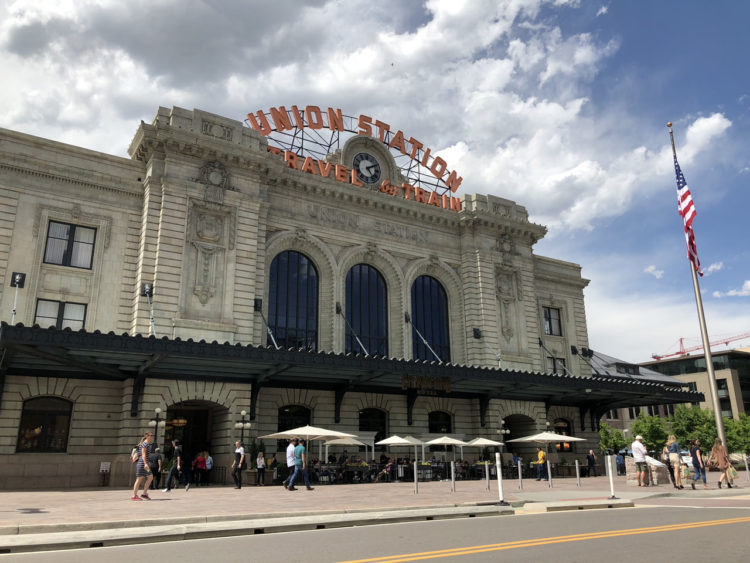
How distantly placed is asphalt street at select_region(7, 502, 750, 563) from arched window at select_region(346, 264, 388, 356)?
79.5 feet

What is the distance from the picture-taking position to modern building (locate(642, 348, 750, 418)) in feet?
317

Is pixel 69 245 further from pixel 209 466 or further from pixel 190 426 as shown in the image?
pixel 209 466

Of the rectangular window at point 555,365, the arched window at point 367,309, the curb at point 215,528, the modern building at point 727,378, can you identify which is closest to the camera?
the curb at point 215,528

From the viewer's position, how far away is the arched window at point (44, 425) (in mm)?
26781

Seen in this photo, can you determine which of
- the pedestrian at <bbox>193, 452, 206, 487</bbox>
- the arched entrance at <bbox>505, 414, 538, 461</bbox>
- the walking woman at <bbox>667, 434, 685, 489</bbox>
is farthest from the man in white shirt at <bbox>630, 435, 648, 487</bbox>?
the pedestrian at <bbox>193, 452, 206, 487</bbox>

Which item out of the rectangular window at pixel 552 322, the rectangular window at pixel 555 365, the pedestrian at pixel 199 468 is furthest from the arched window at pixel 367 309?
the rectangular window at pixel 552 322

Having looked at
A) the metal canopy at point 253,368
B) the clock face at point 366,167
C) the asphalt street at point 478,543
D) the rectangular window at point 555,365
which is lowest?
the asphalt street at point 478,543

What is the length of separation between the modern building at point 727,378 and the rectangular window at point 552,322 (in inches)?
2316

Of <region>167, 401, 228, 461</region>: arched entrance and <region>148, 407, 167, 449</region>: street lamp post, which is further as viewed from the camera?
<region>167, 401, 228, 461</region>: arched entrance

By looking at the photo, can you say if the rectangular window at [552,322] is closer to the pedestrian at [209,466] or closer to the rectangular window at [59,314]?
the pedestrian at [209,466]

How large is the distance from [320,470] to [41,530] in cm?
1849

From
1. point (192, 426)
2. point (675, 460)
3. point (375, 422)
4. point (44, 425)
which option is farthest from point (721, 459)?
point (44, 425)

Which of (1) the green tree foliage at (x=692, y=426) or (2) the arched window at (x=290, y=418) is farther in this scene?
(1) the green tree foliage at (x=692, y=426)

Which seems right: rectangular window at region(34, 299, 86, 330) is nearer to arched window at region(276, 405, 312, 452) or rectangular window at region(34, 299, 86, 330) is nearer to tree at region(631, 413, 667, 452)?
arched window at region(276, 405, 312, 452)
